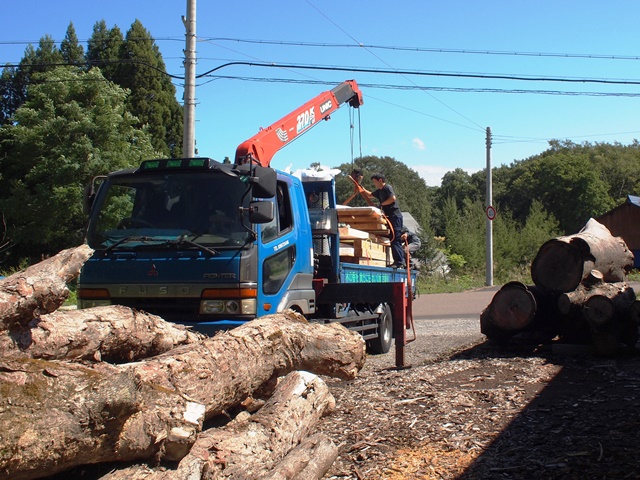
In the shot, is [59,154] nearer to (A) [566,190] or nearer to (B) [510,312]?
(B) [510,312]

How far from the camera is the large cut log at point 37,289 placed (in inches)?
158

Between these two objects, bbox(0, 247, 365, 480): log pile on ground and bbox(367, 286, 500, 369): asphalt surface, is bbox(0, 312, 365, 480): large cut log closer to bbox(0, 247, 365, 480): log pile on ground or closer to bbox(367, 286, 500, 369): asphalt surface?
bbox(0, 247, 365, 480): log pile on ground

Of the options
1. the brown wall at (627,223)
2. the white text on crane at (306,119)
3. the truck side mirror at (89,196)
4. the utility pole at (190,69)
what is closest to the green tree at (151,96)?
the utility pole at (190,69)

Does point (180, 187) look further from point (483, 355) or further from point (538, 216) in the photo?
point (538, 216)

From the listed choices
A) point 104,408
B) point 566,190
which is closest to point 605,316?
point 104,408

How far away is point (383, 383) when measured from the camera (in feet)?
23.9

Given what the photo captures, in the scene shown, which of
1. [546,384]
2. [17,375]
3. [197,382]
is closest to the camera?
[17,375]

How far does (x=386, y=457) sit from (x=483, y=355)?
3.67m

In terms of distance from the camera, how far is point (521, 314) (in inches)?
334

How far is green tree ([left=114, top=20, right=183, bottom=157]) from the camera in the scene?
36812mm

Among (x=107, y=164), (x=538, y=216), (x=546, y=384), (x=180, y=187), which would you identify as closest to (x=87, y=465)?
(x=180, y=187)

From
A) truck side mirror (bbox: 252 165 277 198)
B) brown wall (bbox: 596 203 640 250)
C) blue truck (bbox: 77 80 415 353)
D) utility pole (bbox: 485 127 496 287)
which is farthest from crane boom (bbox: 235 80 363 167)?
brown wall (bbox: 596 203 640 250)

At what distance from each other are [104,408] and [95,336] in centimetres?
165

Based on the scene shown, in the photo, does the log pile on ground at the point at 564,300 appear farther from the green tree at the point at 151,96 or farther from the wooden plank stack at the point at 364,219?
the green tree at the point at 151,96
